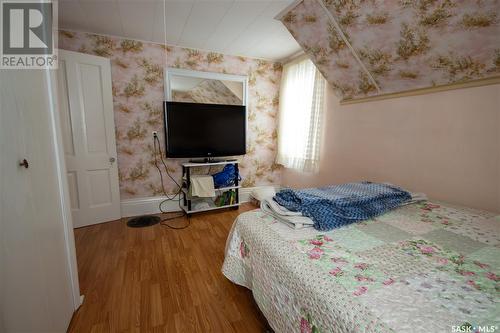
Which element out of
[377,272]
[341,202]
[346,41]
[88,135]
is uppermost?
[346,41]

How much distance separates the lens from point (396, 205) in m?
1.46

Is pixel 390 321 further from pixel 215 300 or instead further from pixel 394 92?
pixel 394 92

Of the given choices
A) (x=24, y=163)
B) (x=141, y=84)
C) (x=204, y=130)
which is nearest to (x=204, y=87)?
(x=204, y=130)

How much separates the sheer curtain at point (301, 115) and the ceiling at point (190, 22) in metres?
0.40

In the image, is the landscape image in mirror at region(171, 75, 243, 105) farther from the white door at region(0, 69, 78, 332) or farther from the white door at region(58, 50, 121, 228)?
the white door at region(0, 69, 78, 332)

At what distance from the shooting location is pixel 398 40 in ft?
5.38

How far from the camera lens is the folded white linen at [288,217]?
115cm

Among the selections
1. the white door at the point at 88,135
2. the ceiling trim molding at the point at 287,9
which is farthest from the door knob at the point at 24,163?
the ceiling trim molding at the point at 287,9

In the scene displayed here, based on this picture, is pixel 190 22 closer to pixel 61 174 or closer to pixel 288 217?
pixel 61 174

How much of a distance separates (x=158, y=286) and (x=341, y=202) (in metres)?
1.48

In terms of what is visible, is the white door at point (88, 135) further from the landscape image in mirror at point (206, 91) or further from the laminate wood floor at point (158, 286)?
the landscape image in mirror at point (206, 91)

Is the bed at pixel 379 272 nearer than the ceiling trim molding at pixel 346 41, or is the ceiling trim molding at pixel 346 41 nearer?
the bed at pixel 379 272

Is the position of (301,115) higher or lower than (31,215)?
higher

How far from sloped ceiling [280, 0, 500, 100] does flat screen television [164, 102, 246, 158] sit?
4.71ft
